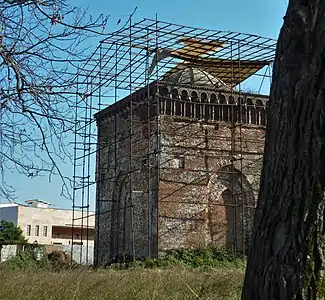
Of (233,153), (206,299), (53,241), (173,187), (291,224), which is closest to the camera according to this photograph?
(291,224)

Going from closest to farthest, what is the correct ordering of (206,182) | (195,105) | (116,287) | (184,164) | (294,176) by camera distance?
(294,176) → (116,287) → (184,164) → (206,182) → (195,105)

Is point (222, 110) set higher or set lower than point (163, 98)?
lower

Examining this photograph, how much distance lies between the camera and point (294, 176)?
290cm

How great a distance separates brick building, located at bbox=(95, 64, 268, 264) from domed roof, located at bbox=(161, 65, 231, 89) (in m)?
0.04

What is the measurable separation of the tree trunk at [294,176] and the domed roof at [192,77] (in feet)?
75.6

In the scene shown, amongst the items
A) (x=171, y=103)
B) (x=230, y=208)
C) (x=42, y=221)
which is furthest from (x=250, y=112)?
(x=42, y=221)

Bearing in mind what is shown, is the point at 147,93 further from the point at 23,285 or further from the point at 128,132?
the point at 23,285

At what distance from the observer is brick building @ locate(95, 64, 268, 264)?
79.5 ft

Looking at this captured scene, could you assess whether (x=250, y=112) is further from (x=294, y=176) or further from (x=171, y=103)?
(x=294, y=176)

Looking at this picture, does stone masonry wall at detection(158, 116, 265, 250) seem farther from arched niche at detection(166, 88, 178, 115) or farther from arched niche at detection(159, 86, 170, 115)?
arched niche at detection(159, 86, 170, 115)

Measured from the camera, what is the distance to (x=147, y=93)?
2475 centimetres

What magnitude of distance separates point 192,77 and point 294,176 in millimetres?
24260

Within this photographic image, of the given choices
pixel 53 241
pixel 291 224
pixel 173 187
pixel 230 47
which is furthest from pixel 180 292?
pixel 53 241

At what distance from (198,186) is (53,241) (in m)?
31.9
